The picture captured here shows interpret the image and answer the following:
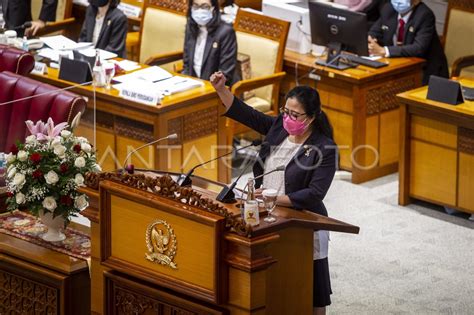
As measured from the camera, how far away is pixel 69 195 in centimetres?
500

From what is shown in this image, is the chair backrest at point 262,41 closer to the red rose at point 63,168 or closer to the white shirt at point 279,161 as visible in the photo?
the white shirt at point 279,161

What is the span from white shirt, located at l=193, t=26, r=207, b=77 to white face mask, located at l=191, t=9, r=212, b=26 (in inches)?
3.6

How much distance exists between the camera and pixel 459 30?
8.58 metres

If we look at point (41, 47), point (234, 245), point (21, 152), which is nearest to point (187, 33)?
point (41, 47)

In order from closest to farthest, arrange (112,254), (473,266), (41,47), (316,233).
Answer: (112,254) → (316,233) → (473,266) → (41,47)

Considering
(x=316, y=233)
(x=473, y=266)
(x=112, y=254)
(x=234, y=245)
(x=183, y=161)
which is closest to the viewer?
(x=234, y=245)

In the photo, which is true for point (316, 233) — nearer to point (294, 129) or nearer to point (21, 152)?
point (294, 129)

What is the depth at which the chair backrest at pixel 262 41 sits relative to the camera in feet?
26.5

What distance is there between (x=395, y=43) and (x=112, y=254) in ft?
14.9

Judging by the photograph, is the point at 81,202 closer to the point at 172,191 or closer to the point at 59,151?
the point at 59,151

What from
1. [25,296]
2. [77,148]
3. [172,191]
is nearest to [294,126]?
[172,191]

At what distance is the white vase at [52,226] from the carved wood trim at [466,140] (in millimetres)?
2996

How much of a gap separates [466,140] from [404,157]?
1.54ft

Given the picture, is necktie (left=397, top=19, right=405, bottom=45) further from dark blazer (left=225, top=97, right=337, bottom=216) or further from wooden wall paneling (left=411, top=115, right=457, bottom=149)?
dark blazer (left=225, top=97, right=337, bottom=216)
